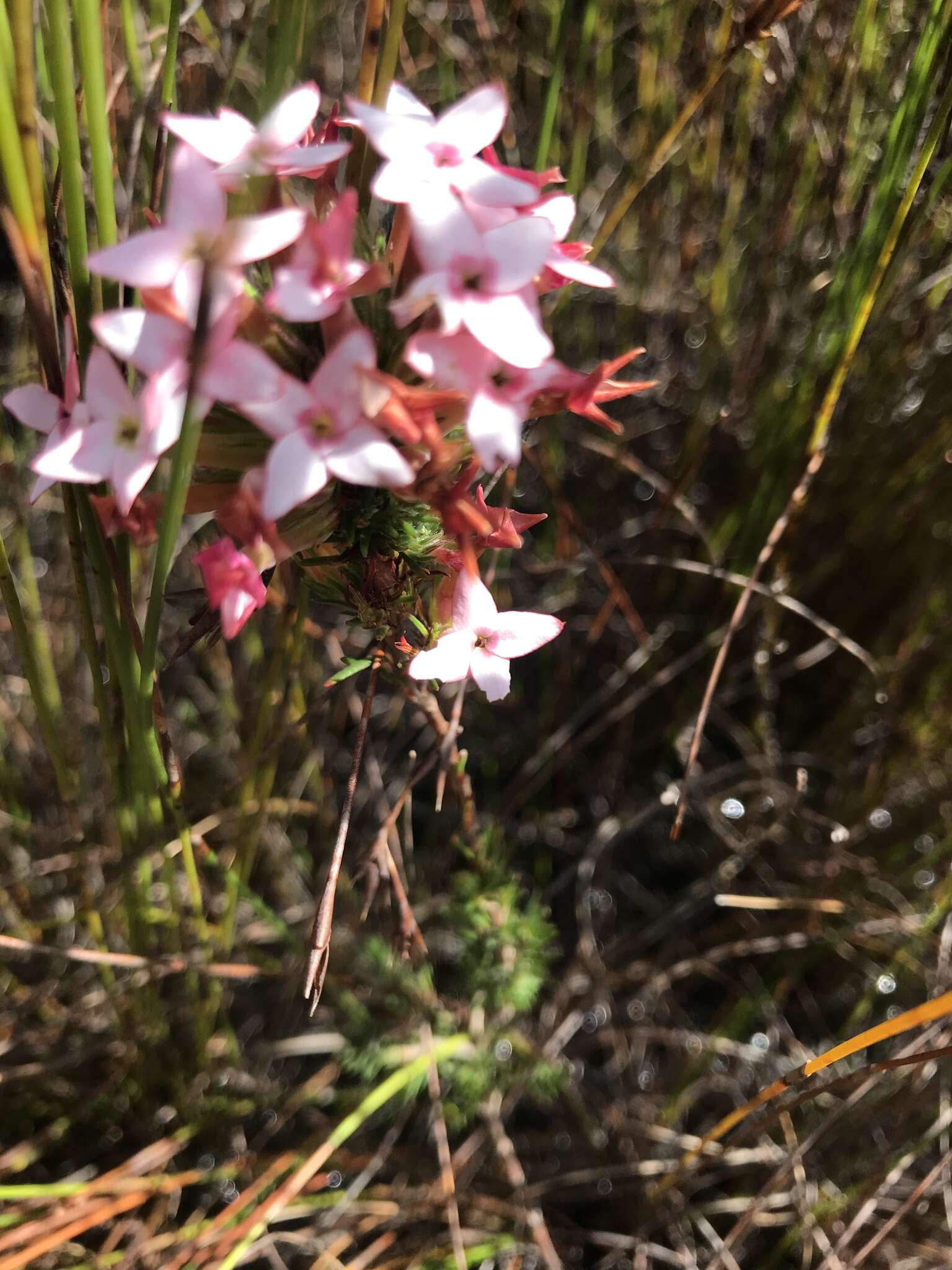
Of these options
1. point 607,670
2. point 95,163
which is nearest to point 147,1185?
point 607,670

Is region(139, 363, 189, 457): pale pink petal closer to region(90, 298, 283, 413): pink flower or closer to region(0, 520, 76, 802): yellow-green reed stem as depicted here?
region(90, 298, 283, 413): pink flower

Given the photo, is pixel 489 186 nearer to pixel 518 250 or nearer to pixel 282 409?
pixel 518 250

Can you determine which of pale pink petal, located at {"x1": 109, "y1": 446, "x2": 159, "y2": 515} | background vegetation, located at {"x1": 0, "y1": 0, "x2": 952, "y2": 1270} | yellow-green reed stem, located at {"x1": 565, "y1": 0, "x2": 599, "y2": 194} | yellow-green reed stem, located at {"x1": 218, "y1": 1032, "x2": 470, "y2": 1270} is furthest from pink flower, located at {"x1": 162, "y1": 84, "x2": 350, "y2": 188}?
yellow-green reed stem, located at {"x1": 218, "y1": 1032, "x2": 470, "y2": 1270}

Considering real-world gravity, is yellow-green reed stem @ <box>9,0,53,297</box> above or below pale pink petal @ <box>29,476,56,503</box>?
above

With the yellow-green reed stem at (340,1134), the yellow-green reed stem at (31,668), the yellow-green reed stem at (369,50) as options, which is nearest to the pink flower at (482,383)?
the yellow-green reed stem at (369,50)

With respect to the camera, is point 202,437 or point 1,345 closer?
point 202,437

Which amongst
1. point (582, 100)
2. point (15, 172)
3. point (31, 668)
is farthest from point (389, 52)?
point (582, 100)

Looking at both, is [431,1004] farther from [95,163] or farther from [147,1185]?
[95,163]
